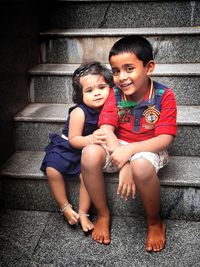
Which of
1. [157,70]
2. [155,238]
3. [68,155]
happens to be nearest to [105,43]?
[157,70]

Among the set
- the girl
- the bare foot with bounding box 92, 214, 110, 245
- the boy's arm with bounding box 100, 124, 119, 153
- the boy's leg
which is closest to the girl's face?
the girl

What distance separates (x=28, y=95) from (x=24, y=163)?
64 cm

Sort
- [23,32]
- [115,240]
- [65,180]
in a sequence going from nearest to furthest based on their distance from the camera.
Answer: [115,240] < [65,180] < [23,32]

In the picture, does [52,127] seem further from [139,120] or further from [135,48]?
→ [135,48]

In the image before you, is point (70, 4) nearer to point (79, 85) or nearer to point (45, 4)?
point (45, 4)

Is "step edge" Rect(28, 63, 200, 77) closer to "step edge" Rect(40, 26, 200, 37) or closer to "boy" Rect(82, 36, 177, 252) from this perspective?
"step edge" Rect(40, 26, 200, 37)

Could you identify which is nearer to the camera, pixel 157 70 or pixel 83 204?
pixel 83 204

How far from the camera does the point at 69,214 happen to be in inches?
73.0

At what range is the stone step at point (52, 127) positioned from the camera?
2.10 metres

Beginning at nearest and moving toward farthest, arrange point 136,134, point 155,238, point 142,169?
1. point 142,169
2. point 155,238
3. point 136,134

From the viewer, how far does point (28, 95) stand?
2.52 meters

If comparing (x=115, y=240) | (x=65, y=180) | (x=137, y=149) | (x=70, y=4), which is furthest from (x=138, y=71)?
(x=70, y=4)

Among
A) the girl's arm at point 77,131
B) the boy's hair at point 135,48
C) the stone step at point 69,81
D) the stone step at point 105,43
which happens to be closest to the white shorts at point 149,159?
the girl's arm at point 77,131

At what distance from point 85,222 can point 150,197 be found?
420 mm
